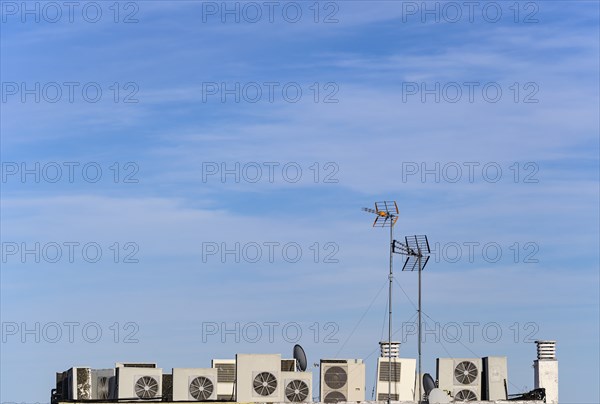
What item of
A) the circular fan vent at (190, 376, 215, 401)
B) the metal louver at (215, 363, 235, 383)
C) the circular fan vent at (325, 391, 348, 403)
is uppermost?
the metal louver at (215, 363, 235, 383)

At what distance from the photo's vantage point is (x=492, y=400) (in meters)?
64.2

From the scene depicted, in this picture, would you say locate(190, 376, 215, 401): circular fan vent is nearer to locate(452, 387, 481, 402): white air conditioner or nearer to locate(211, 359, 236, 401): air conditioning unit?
locate(211, 359, 236, 401): air conditioning unit

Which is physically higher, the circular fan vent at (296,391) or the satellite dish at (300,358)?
the satellite dish at (300,358)

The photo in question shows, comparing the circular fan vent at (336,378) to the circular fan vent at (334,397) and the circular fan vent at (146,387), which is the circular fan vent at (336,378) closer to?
the circular fan vent at (334,397)

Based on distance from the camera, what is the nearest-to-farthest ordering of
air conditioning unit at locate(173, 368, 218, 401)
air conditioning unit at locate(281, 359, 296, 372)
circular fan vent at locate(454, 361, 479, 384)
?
1. air conditioning unit at locate(173, 368, 218, 401)
2. circular fan vent at locate(454, 361, 479, 384)
3. air conditioning unit at locate(281, 359, 296, 372)

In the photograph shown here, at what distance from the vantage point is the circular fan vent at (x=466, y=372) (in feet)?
213

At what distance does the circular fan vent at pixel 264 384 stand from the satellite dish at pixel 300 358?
417 centimetres

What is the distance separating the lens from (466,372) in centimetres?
6494

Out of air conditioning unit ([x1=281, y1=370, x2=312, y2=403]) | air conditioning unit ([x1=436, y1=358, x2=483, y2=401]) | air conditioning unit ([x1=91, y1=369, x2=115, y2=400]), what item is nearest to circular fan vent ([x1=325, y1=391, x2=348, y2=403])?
air conditioning unit ([x1=281, y1=370, x2=312, y2=403])

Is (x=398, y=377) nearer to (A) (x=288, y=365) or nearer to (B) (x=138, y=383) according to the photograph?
(A) (x=288, y=365)

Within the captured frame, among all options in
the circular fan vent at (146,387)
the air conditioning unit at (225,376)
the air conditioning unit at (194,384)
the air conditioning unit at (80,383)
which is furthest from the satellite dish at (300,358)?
the air conditioning unit at (80,383)

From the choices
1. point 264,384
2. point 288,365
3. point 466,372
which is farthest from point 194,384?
point 466,372

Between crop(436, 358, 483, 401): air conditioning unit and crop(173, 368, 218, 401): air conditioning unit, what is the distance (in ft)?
39.1

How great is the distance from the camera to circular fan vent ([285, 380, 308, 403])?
6228 cm
